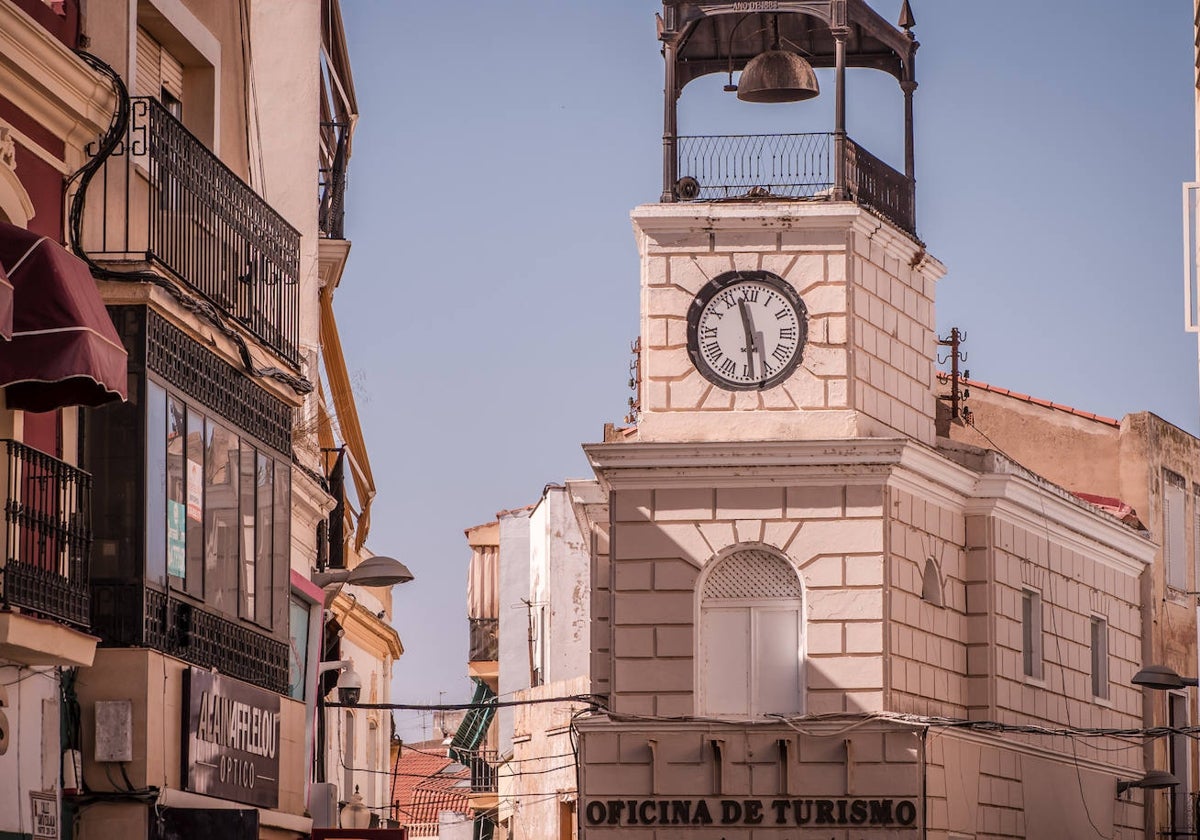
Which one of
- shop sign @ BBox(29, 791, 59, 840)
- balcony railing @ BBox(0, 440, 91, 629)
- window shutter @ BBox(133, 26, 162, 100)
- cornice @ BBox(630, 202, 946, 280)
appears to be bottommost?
shop sign @ BBox(29, 791, 59, 840)

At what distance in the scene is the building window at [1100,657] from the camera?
33500 millimetres

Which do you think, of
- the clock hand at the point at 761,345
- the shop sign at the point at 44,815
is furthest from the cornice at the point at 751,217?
the shop sign at the point at 44,815

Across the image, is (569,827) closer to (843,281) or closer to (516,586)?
(516,586)

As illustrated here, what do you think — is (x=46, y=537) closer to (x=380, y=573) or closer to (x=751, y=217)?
(x=380, y=573)

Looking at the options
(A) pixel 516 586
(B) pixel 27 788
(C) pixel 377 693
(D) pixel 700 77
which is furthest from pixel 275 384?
(A) pixel 516 586

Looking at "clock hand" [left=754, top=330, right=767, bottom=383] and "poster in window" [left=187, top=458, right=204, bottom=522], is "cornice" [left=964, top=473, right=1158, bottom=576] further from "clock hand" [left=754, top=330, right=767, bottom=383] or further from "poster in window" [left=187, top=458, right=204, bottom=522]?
"poster in window" [left=187, top=458, right=204, bottom=522]

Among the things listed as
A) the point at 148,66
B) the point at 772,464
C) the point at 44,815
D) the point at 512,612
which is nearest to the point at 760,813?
the point at 772,464

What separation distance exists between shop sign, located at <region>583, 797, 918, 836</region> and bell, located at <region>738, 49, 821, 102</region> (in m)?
8.46

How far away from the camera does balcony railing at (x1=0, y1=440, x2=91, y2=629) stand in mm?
15359

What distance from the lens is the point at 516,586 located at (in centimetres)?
4547

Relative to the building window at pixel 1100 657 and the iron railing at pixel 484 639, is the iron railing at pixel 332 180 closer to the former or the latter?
the building window at pixel 1100 657

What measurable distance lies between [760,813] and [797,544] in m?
3.08

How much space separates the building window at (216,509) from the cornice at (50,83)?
6.35ft

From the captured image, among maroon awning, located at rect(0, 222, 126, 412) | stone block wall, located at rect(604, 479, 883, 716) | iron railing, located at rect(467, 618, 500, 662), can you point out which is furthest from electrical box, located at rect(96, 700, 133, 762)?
iron railing, located at rect(467, 618, 500, 662)
